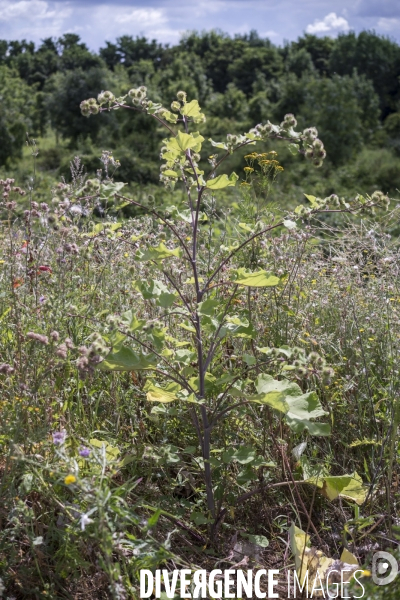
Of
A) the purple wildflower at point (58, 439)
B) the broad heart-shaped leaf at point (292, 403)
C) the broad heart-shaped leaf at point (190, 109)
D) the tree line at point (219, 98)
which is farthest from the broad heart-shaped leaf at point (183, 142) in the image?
the tree line at point (219, 98)

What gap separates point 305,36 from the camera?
5969 centimetres

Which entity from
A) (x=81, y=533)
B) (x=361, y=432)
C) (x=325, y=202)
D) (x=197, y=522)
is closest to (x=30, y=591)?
(x=81, y=533)

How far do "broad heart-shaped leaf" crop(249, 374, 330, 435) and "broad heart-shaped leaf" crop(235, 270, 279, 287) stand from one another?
1.00 feet

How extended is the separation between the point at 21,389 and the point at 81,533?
0.51 m

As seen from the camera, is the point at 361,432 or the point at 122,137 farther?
the point at 122,137

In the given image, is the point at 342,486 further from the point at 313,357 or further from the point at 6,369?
the point at 6,369

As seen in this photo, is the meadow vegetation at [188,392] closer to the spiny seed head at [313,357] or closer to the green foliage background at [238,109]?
the spiny seed head at [313,357]

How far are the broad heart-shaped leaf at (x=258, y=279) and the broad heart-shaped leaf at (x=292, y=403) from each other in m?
0.31

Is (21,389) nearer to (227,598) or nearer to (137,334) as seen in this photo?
(137,334)

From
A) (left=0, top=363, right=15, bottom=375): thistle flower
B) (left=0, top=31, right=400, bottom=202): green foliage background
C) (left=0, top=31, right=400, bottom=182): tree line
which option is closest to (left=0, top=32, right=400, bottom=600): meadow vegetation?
(left=0, top=363, right=15, bottom=375): thistle flower

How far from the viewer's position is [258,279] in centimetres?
197

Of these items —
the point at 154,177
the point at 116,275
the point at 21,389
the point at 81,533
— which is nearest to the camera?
the point at 81,533

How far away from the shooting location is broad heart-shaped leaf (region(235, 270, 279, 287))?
194 centimetres

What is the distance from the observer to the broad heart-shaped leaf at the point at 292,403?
6.13 feet
